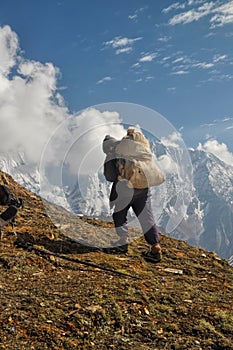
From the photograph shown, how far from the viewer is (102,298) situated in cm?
646

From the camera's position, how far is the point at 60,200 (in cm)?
818

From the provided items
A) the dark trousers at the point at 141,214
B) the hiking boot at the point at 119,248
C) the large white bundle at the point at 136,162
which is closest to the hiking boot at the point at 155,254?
the dark trousers at the point at 141,214

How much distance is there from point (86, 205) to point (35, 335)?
3379 millimetres

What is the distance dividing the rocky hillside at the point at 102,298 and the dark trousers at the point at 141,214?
0.76 meters

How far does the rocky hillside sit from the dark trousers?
2.50ft

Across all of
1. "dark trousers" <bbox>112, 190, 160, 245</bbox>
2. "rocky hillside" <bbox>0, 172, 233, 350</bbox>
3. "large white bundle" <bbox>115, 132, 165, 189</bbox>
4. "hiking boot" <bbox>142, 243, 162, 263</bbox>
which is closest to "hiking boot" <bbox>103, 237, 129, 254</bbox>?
"rocky hillside" <bbox>0, 172, 233, 350</bbox>

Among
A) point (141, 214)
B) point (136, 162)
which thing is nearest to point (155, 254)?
point (141, 214)

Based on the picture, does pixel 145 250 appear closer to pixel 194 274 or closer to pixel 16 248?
pixel 194 274

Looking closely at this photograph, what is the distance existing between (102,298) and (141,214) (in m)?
3.48

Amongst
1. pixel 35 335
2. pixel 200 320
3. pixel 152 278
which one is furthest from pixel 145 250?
pixel 35 335

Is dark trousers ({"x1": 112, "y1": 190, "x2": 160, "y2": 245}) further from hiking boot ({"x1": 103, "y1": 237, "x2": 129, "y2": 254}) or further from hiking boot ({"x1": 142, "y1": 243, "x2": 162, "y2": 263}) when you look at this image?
hiking boot ({"x1": 103, "y1": 237, "x2": 129, "y2": 254})

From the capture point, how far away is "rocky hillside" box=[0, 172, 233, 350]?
5316mm

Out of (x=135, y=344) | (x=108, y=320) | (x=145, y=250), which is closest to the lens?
(x=135, y=344)

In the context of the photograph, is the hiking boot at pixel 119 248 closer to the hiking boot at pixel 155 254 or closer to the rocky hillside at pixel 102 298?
the rocky hillside at pixel 102 298
